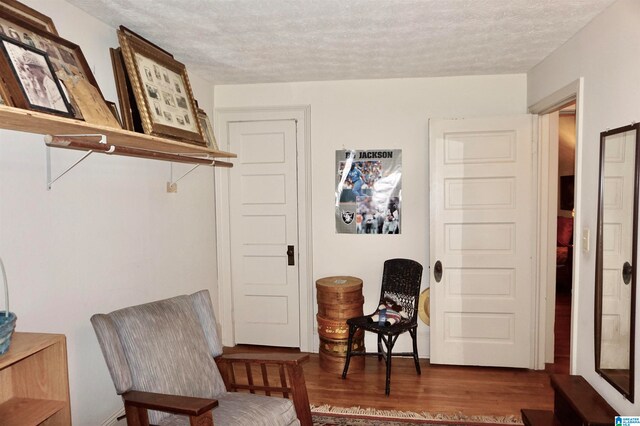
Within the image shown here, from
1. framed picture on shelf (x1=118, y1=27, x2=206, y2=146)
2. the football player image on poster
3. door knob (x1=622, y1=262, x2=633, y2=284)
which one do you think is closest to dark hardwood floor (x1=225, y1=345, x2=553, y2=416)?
the football player image on poster

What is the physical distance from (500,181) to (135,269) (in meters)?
2.87

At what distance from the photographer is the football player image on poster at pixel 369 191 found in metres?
3.99

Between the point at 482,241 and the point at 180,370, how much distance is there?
2.59m

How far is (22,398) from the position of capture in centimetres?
170

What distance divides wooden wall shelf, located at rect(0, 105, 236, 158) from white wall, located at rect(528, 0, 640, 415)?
231 centimetres

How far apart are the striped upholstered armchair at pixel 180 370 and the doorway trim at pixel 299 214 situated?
1.59 metres

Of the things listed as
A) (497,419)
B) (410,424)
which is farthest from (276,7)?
(497,419)

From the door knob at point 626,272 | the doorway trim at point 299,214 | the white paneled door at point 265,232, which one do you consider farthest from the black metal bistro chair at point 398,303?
the door knob at point 626,272

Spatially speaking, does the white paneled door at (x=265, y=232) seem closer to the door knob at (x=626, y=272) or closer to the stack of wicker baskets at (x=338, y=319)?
the stack of wicker baskets at (x=338, y=319)

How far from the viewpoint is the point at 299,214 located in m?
4.16

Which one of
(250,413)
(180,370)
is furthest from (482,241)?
(180,370)

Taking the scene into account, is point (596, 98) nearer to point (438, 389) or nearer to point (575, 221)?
point (575, 221)

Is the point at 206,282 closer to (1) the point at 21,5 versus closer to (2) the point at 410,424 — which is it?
(2) the point at 410,424

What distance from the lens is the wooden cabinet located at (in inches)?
65.1
